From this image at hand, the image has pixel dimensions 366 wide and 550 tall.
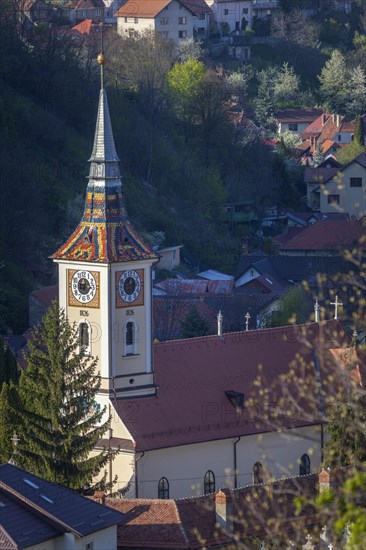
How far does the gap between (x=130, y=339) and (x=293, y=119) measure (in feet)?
253

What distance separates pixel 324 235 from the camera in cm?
9775

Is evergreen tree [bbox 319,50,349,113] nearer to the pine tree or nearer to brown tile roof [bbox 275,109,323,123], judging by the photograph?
brown tile roof [bbox 275,109,323,123]

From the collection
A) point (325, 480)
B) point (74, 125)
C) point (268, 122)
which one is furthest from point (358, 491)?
point (268, 122)

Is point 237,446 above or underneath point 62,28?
underneath

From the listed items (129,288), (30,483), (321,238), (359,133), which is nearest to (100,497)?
(30,483)

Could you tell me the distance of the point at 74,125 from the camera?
94.2 m

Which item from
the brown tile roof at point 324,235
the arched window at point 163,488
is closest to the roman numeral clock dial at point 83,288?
the arched window at point 163,488

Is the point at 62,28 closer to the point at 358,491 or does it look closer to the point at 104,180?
the point at 104,180

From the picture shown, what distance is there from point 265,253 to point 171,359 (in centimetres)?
4046

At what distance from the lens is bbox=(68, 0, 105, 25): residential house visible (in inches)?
5335

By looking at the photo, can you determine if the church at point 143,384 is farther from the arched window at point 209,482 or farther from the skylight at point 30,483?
the skylight at point 30,483

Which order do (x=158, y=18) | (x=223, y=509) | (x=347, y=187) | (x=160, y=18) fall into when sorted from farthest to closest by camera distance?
(x=160, y=18) → (x=158, y=18) → (x=347, y=187) → (x=223, y=509)

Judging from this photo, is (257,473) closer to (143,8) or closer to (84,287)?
(84,287)

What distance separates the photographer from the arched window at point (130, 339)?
55531 mm
